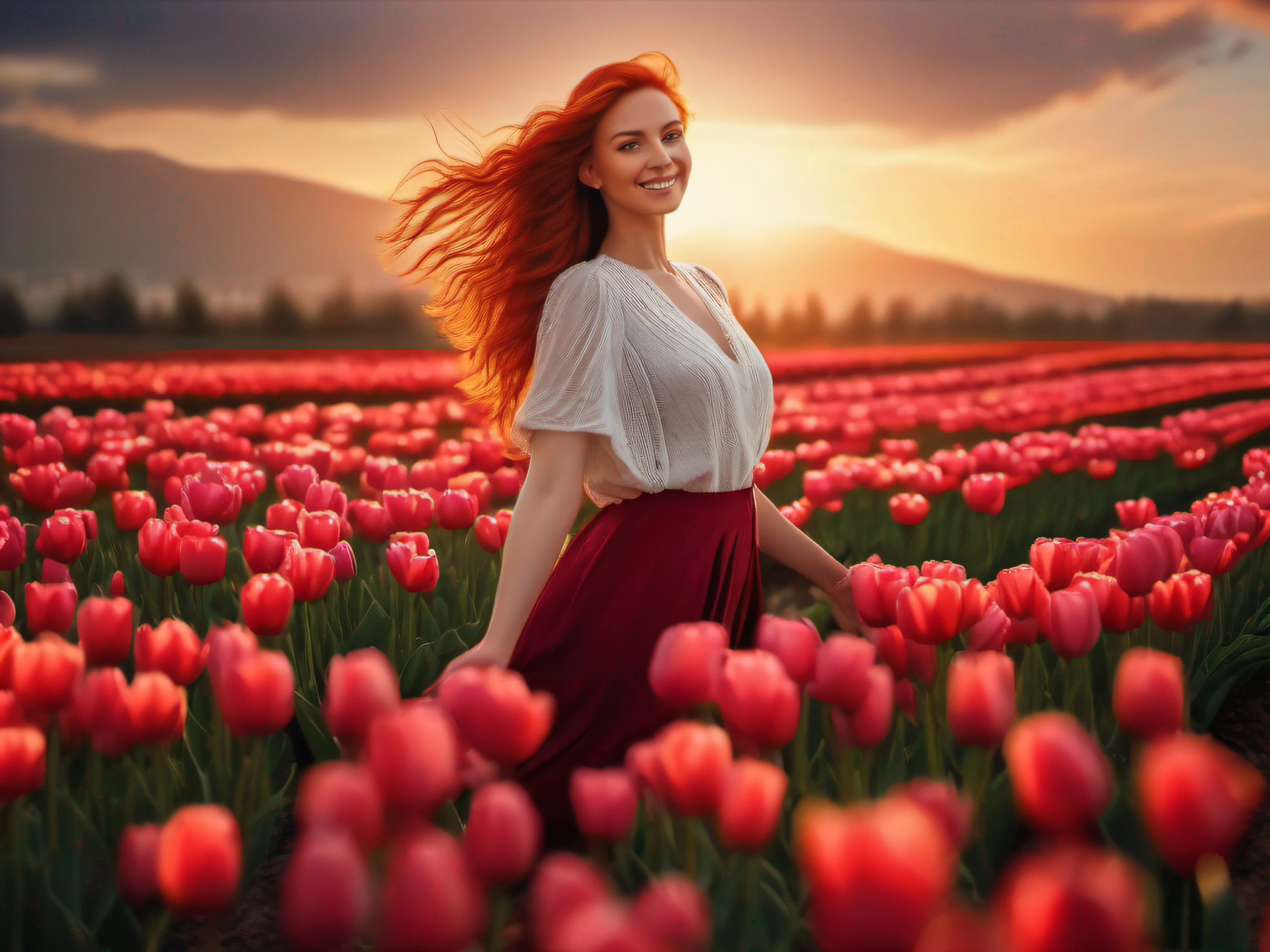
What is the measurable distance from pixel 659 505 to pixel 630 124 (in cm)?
97

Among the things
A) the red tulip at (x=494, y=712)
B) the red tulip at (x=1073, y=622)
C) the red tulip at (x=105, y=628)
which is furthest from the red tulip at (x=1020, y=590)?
the red tulip at (x=105, y=628)

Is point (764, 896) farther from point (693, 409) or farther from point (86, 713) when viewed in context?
point (693, 409)

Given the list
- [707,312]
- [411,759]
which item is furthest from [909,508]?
[411,759]

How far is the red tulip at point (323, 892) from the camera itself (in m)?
0.94

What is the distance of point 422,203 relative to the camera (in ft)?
8.95

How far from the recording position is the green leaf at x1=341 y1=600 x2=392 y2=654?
2.74 m

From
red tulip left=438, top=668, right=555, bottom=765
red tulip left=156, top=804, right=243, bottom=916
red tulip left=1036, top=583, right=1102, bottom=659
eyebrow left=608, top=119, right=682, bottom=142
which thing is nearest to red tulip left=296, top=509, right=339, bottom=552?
eyebrow left=608, top=119, right=682, bottom=142

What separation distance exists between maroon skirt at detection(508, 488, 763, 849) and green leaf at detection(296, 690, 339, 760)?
1.37ft

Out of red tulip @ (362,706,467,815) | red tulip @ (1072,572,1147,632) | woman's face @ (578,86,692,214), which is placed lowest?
red tulip @ (1072,572,1147,632)

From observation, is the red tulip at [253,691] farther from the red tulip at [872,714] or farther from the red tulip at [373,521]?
the red tulip at [373,521]

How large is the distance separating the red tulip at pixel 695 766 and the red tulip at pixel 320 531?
1.78 m

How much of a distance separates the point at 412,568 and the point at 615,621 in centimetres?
69

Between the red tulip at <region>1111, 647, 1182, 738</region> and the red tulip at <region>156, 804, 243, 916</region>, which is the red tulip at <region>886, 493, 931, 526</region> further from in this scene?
the red tulip at <region>156, 804, 243, 916</region>

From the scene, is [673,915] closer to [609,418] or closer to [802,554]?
[609,418]
